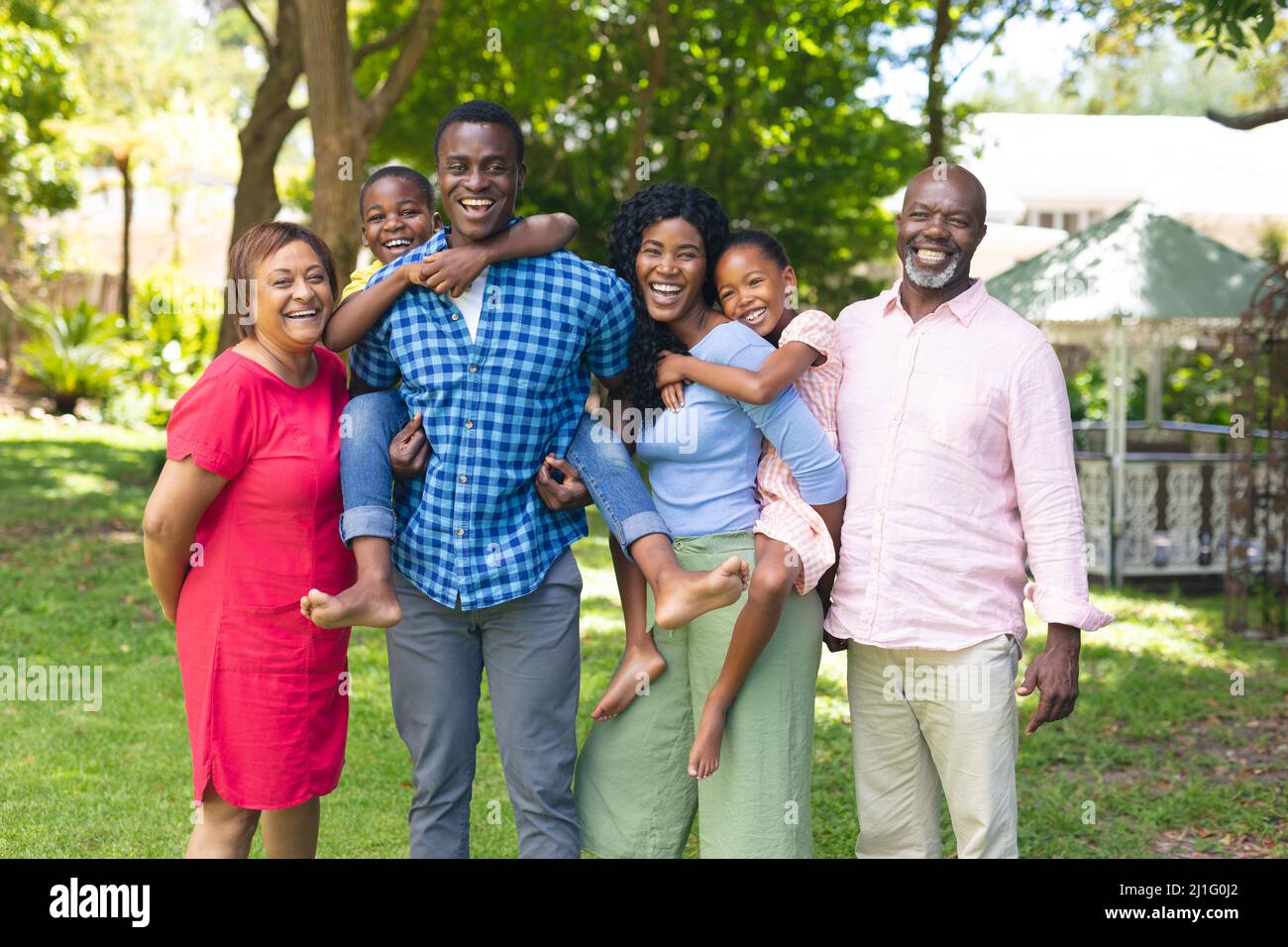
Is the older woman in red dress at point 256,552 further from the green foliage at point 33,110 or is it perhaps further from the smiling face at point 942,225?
the green foliage at point 33,110

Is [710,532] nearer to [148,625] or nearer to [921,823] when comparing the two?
[921,823]

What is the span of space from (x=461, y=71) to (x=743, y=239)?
42.5 ft

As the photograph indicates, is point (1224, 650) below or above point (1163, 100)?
below

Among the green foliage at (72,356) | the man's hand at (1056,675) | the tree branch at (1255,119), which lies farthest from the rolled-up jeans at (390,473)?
the green foliage at (72,356)

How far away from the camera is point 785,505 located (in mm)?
3330

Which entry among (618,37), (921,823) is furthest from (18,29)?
(921,823)

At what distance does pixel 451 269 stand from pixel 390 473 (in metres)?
0.54

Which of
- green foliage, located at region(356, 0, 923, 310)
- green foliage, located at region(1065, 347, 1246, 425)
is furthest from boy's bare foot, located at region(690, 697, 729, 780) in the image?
green foliage, located at region(1065, 347, 1246, 425)

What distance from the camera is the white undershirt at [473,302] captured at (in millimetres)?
3270

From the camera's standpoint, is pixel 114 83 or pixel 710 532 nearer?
pixel 710 532

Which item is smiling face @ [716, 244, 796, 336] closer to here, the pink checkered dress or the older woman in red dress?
the pink checkered dress

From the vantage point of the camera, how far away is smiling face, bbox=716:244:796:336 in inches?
135

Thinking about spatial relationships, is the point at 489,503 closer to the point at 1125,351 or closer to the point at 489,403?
the point at 489,403

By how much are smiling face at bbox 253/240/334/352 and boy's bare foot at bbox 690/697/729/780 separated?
140cm
